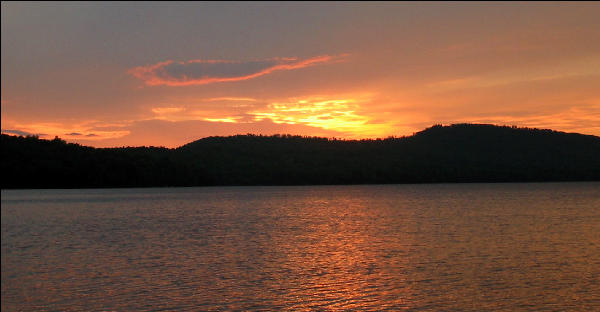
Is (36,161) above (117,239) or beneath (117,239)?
above

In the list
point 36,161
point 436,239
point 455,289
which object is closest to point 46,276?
point 455,289

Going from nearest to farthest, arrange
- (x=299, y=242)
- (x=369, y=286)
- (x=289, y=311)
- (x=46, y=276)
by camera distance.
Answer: (x=289, y=311) < (x=369, y=286) < (x=46, y=276) < (x=299, y=242)

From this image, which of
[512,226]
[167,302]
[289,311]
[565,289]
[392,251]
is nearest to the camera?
[289,311]

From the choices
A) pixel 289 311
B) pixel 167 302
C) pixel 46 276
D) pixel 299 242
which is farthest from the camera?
pixel 299 242

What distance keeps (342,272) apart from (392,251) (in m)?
10.8

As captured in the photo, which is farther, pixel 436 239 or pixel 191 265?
pixel 436 239

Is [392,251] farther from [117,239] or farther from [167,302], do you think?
[117,239]

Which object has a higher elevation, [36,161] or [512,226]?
[36,161]

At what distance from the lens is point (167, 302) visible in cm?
2511

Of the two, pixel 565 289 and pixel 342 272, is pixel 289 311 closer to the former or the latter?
pixel 342 272

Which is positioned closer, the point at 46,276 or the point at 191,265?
the point at 46,276

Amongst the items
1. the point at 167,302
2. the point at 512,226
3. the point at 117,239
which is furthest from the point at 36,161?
the point at 167,302

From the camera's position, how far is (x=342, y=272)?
32.4 metres

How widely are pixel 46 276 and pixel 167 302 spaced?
10606mm
